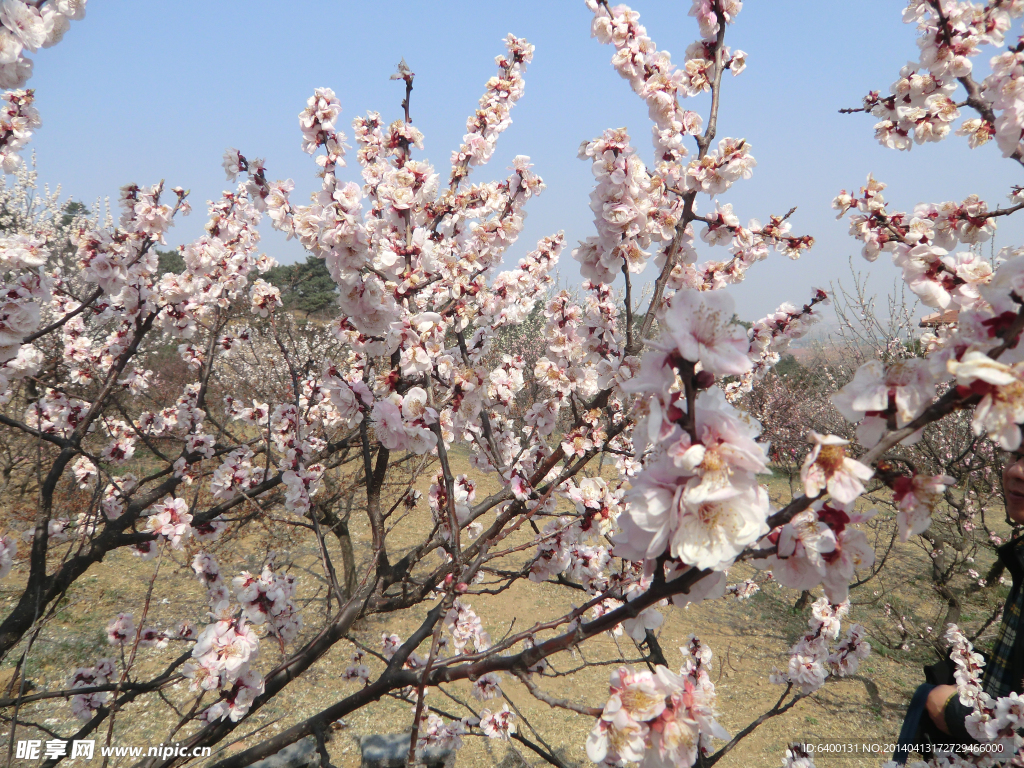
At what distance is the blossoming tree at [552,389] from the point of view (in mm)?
771

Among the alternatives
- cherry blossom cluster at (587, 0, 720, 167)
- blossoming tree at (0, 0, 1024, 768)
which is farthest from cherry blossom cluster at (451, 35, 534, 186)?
cherry blossom cluster at (587, 0, 720, 167)

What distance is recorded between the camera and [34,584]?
2365 millimetres

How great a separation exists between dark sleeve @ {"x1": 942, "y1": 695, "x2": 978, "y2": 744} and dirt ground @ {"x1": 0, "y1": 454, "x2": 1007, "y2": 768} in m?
1.75

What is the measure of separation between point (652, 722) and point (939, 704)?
79.1 inches

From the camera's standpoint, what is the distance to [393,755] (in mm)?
A: 3541

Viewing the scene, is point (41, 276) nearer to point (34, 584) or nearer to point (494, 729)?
point (34, 584)

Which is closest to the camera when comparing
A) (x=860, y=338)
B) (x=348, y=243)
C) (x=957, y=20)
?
(x=348, y=243)

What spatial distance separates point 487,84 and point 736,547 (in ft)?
11.3

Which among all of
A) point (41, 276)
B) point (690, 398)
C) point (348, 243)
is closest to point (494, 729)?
point (348, 243)

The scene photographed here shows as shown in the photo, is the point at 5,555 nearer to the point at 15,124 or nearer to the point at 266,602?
the point at 266,602

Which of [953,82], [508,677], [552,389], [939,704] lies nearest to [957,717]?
[939,704]

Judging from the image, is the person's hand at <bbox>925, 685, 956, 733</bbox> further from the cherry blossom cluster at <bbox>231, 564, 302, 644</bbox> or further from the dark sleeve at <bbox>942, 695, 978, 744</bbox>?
the cherry blossom cluster at <bbox>231, 564, 302, 644</bbox>

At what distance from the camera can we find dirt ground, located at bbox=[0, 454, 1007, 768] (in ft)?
14.5

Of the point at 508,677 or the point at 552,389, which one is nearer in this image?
the point at 552,389
